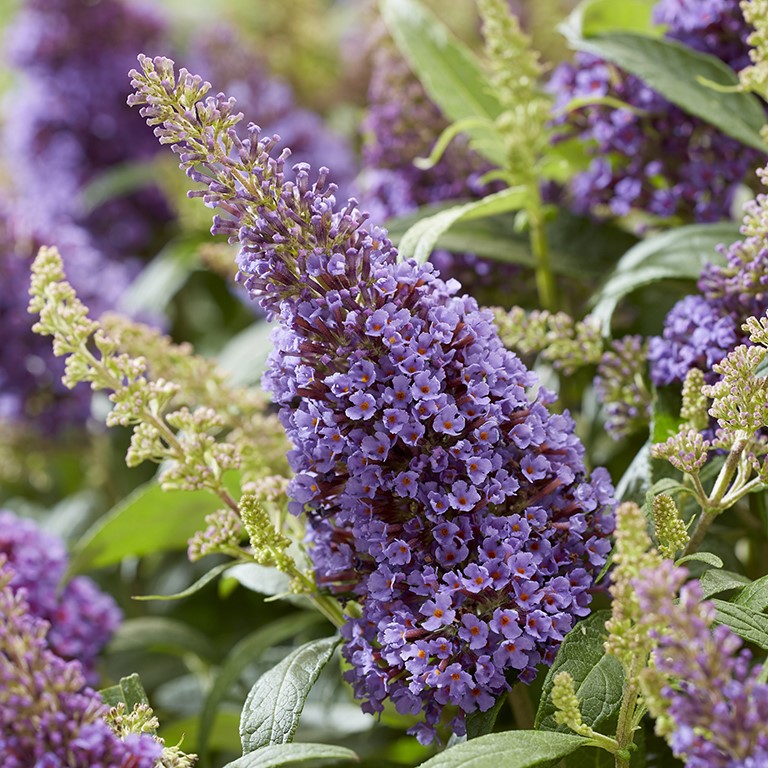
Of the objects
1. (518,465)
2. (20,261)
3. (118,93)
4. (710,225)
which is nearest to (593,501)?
(518,465)

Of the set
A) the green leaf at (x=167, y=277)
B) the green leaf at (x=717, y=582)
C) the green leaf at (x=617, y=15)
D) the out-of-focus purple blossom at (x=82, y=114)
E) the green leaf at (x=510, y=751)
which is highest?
the out-of-focus purple blossom at (x=82, y=114)

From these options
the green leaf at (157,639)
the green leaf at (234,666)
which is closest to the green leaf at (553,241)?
the green leaf at (234,666)

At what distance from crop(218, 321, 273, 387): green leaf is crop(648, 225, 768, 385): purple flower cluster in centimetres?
42

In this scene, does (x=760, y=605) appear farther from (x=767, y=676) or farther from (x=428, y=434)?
(x=428, y=434)

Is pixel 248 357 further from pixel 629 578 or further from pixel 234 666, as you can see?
pixel 629 578

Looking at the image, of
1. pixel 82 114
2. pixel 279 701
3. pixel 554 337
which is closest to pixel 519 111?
pixel 554 337

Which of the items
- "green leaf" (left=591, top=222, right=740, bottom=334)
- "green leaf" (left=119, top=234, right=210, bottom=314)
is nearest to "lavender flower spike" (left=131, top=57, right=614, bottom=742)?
"green leaf" (left=591, top=222, right=740, bottom=334)

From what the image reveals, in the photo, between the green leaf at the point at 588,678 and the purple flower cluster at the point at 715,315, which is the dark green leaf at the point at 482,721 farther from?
the purple flower cluster at the point at 715,315

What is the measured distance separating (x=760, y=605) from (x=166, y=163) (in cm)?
117

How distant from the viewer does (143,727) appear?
625 millimetres

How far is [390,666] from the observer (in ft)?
2.21

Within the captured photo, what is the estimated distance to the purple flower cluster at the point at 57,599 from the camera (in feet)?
3.25

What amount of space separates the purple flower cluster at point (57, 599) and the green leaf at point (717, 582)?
2.03 ft

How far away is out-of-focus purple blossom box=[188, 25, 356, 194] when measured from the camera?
5.26 feet
